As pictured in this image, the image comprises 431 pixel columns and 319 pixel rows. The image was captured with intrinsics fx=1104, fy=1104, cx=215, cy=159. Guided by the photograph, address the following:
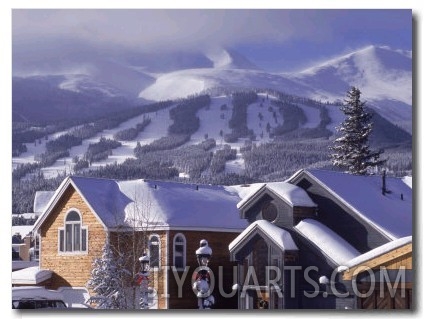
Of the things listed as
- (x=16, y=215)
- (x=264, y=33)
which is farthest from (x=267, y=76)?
(x=16, y=215)

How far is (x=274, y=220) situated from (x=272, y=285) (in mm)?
1245

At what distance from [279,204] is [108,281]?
2881 millimetres

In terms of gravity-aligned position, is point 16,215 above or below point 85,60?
below

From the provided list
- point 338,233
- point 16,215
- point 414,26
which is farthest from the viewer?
point 338,233

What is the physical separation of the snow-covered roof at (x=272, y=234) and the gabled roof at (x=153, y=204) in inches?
54.9

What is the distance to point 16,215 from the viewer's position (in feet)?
51.9

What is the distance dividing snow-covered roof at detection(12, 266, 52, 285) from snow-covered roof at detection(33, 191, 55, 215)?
38.4 inches

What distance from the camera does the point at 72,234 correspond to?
18.5m

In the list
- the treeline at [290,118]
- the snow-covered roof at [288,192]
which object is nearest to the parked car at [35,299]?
the snow-covered roof at [288,192]

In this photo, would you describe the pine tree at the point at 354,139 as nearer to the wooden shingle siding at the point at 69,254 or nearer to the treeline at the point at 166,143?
the treeline at the point at 166,143

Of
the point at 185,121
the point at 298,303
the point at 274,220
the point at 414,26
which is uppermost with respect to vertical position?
the point at 414,26

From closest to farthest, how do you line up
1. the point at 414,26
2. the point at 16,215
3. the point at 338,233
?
the point at 414,26 < the point at 16,215 < the point at 338,233

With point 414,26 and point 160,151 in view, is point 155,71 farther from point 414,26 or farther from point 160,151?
point 414,26

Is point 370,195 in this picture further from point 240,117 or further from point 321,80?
point 240,117
